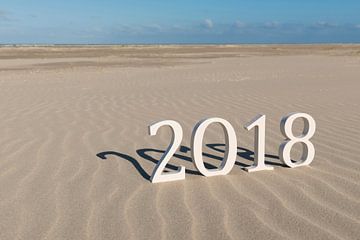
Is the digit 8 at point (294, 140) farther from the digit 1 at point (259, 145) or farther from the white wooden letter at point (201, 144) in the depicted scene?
the white wooden letter at point (201, 144)

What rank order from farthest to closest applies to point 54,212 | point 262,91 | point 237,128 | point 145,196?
point 262,91, point 237,128, point 145,196, point 54,212

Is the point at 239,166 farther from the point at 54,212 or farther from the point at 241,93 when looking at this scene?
the point at 241,93

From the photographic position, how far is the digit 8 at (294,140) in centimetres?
411

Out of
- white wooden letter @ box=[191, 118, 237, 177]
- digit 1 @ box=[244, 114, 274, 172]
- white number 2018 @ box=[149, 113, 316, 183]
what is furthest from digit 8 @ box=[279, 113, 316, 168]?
white wooden letter @ box=[191, 118, 237, 177]

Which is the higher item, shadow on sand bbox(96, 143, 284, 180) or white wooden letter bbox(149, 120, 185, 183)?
white wooden letter bbox(149, 120, 185, 183)

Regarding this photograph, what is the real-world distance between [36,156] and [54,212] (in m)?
1.68

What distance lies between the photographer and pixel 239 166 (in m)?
4.34

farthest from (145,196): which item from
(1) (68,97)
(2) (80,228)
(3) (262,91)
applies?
(3) (262,91)

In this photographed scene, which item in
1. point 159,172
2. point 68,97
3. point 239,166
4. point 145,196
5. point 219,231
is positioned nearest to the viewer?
point 219,231

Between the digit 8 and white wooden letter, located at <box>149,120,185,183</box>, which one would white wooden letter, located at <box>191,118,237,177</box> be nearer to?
white wooden letter, located at <box>149,120,185,183</box>

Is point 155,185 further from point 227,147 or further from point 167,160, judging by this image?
point 227,147

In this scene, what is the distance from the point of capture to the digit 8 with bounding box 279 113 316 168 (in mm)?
4105

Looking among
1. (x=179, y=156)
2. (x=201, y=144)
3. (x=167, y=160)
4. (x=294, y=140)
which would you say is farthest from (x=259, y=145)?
Answer: (x=179, y=156)

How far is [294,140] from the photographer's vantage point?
13.7 feet
